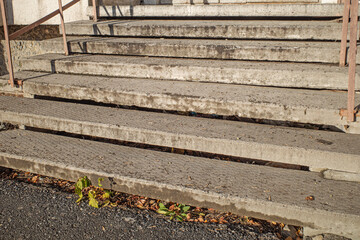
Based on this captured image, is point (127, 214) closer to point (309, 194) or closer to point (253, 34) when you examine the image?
point (309, 194)

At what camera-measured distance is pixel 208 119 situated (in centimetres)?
338

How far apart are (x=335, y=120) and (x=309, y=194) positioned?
87 cm

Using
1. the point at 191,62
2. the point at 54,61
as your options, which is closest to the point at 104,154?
the point at 191,62

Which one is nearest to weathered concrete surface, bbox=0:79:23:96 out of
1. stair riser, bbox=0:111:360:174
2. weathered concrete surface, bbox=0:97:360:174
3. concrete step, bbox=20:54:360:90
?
weathered concrete surface, bbox=0:97:360:174

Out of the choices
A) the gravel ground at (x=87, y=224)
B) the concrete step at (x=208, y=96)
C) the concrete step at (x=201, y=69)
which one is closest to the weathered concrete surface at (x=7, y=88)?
the concrete step at (x=208, y=96)

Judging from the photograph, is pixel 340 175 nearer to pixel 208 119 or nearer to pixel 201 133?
pixel 201 133

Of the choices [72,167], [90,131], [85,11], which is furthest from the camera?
[85,11]

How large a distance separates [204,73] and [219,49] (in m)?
0.49

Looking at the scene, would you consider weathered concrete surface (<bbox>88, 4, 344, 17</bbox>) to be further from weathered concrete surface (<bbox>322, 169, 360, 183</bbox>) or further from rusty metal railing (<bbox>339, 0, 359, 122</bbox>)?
weathered concrete surface (<bbox>322, 169, 360, 183</bbox>)

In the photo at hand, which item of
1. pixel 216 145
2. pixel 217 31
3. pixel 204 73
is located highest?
pixel 217 31

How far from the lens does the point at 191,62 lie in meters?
4.02

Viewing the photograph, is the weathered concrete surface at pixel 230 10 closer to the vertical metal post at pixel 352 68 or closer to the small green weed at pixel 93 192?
the vertical metal post at pixel 352 68

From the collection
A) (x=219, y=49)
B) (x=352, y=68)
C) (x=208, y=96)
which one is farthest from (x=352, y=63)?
(x=219, y=49)

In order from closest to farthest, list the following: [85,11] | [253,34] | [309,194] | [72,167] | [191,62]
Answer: [309,194] → [72,167] → [191,62] → [253,34] → [85,11]
